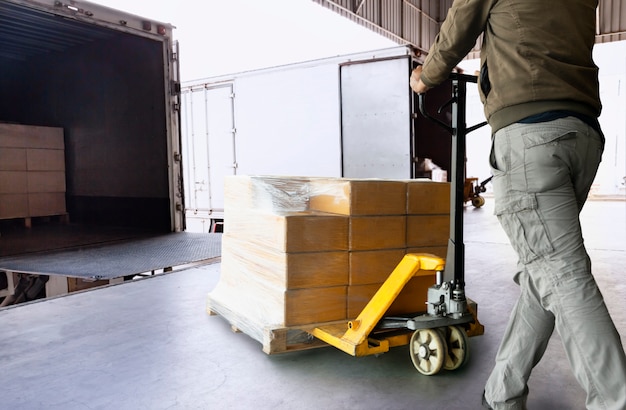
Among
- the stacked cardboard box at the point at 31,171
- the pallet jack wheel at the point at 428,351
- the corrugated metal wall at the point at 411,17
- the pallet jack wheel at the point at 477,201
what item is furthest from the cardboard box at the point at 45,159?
the pallet jack wheel at the point at 477,201

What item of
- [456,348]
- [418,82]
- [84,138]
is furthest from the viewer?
[84,138]

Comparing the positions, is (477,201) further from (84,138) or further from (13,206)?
(13,206)

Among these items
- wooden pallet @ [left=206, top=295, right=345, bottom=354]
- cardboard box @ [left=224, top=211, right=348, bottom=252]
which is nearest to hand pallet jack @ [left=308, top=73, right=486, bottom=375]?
wooden pallet @ [left=206, top=295, right=345, bottom=354]

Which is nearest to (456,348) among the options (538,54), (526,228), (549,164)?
(526,228)

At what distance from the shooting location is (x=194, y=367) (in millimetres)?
2500

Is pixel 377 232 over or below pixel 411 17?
below

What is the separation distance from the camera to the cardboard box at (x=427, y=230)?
9.11 feet

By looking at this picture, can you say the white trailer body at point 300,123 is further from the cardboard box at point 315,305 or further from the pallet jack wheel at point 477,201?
the pallet jack wheel at point 477,201

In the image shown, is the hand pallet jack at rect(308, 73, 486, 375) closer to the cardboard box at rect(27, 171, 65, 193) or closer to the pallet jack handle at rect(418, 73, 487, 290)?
the pallet jack handle at rect(418, 73, 487, 290)

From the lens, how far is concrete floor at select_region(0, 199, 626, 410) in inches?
84.0

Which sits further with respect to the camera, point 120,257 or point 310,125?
point 310,125

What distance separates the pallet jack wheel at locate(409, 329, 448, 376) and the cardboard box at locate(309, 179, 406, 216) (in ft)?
2.14

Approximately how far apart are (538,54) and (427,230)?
4.27 ft

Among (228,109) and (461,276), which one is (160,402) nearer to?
(461,276)
